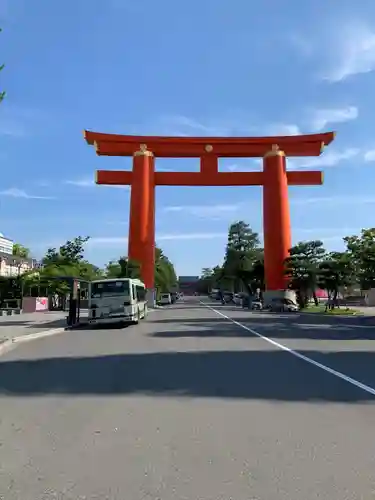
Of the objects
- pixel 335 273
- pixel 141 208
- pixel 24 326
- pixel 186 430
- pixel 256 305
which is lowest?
pixel 186 430

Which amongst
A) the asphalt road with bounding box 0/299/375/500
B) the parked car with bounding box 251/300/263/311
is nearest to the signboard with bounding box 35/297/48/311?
the parked car with bounding box 251/300/263/311

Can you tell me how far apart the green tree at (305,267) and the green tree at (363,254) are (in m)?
2.93

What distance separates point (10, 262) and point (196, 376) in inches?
2721

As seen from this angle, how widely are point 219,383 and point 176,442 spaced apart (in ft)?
13.4

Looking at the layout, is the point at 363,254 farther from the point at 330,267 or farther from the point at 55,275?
the point at 55,275

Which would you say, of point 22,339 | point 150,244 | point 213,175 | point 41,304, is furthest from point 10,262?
point 22,339

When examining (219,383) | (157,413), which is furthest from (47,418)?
(219,383)

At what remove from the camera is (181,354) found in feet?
50.1

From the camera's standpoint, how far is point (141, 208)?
6000cm

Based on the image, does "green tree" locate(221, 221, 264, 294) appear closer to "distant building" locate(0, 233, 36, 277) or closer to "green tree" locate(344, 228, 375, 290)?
"distant building" locate(0, 233, 36, 277)

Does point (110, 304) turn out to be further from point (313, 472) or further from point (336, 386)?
point (313, 472)

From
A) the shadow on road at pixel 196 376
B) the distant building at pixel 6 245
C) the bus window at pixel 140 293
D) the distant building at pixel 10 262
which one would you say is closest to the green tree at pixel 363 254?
the bus window at pixel 140 293

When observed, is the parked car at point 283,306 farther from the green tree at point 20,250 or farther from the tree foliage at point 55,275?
the green tree at point 20,250

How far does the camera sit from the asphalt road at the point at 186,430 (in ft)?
15.8
